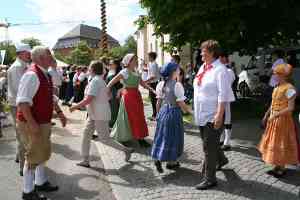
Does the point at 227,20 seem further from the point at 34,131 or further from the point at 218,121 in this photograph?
the point at 34,131

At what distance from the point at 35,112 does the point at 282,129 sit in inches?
135

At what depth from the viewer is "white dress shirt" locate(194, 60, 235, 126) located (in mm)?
5906

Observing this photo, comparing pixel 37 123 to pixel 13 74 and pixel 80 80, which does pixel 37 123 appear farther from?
pixel 80 80

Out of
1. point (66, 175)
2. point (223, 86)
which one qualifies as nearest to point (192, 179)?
point (223, 86)

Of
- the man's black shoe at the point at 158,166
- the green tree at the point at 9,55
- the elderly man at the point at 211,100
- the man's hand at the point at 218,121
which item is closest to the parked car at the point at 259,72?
the green tree at the point at 9,55

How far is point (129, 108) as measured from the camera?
29.1 feet

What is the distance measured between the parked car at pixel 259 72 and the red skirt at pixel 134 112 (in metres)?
10.4

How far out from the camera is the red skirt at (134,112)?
29.1 feet

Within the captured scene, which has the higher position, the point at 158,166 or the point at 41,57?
the point at 41,57

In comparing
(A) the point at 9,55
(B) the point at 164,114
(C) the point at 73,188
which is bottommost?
(C) the point at 73,188

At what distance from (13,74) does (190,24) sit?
18.1 feet

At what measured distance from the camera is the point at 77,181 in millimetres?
6988

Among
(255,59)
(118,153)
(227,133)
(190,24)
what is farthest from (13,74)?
(255,59)

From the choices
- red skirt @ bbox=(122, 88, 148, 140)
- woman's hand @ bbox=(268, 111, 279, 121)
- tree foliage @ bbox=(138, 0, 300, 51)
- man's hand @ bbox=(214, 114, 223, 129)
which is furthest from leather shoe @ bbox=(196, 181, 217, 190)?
tree foliage @ bbox=(138, 0, 300, 51)
